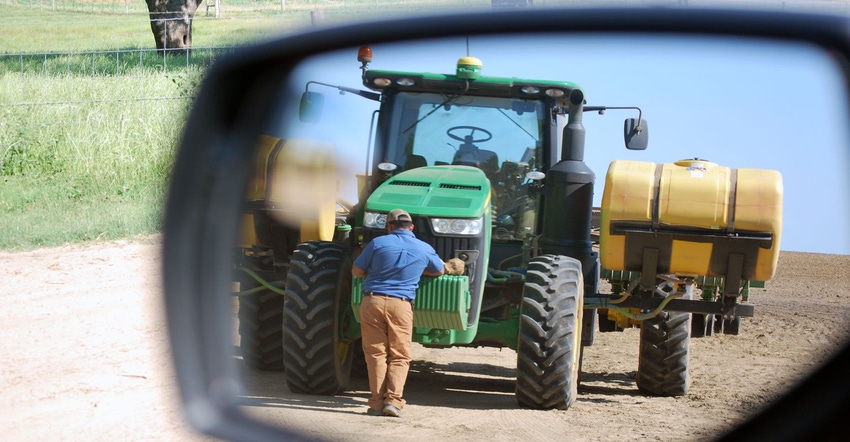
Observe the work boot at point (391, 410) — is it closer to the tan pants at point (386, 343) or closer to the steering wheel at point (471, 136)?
the tan pants at point (386, 343)

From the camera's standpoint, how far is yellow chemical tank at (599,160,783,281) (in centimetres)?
645

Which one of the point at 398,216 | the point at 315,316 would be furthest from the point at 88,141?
the point at 398,216

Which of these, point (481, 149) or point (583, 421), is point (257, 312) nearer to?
point (481, 149)

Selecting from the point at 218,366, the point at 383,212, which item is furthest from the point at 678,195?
the point at 218,366

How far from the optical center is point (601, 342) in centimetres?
1217

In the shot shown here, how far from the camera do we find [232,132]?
6.63m

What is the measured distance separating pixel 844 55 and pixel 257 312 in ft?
19.4

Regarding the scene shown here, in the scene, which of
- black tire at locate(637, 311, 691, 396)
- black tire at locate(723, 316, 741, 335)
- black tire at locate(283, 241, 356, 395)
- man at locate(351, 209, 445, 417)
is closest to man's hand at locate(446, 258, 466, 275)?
man at locate(351, 209, 445, 417)

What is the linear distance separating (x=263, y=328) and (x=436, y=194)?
8.03 feet

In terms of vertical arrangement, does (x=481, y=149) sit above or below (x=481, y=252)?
above

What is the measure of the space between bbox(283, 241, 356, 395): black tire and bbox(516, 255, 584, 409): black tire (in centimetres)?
134

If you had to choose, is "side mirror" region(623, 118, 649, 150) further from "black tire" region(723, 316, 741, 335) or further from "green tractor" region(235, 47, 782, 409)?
"black tire" region(723, 316, 741, 335)

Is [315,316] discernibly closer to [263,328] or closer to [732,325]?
[263,328]

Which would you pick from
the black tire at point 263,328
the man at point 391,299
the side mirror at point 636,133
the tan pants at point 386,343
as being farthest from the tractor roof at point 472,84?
the black tire at point 263,328
